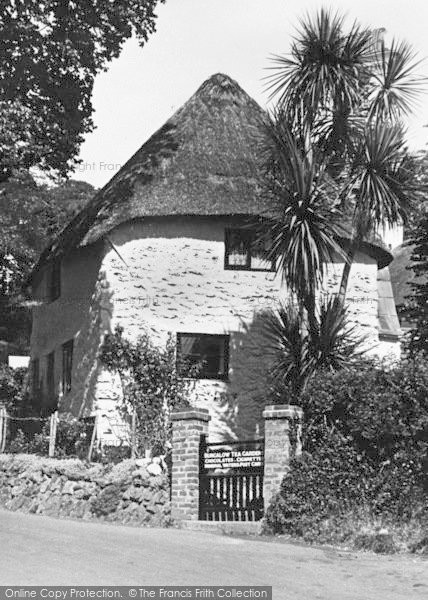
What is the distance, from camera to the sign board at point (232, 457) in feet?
57.3

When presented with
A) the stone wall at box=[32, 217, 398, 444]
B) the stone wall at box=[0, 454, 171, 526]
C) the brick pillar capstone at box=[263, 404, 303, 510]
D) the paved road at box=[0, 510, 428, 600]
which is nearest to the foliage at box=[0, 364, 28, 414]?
the stone wall at box=[32, 217, 398, 444]

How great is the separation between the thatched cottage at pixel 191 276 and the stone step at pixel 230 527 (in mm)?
6874

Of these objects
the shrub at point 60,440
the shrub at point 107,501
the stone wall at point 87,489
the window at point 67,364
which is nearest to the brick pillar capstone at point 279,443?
the stone wall at point 87,489

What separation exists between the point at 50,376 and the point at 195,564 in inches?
698

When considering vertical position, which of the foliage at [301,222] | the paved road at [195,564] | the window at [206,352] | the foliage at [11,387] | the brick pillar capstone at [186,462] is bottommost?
the paved road at [195,564]

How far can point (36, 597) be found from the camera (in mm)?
9500

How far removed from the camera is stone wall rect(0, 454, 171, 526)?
18422 mm

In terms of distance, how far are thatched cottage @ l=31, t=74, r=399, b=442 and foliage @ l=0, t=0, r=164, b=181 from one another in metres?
2.03

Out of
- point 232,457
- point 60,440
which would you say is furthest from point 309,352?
point 60,440

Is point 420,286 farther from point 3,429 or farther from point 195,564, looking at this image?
point 195,564

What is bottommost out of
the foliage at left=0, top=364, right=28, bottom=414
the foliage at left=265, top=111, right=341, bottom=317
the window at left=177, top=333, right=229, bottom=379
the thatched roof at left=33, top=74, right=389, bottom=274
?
the foliage at left=0, top=364, right=28, bottom=414

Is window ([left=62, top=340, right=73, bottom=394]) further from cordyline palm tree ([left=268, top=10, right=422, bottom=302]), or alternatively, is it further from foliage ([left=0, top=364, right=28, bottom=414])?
cordyline palm tree ([left=268, top=10, right=422, bottom=302])

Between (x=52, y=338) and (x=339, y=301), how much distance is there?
10.7 metres

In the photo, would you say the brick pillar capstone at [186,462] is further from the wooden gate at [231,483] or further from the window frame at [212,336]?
the window frame at [212,336]
